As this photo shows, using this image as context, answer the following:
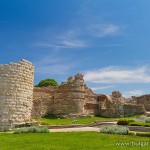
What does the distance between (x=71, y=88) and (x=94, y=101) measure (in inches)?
234

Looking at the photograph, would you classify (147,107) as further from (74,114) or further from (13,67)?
(13,67)

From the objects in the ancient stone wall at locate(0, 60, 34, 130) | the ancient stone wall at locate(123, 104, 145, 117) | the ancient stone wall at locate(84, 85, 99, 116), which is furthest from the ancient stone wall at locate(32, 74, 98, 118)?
the ancient stone wall at locate(0, 60, 34, 130)

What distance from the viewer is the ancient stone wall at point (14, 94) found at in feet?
81.4

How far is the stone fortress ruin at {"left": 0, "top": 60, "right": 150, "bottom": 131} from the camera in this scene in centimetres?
2506

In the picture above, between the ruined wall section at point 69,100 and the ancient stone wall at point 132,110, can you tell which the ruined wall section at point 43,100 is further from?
the ancient stone wall at point 132,110

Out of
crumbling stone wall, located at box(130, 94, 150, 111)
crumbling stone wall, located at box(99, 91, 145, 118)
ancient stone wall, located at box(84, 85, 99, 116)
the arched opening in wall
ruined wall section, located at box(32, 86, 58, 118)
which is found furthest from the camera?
crumbling stone wall, located at box(130, 94, 150, 111)

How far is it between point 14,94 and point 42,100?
13.4 m

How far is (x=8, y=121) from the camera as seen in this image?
975 inches

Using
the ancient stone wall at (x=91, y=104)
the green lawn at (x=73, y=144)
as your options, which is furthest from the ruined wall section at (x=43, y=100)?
the green lawn at (x=73, y=144)

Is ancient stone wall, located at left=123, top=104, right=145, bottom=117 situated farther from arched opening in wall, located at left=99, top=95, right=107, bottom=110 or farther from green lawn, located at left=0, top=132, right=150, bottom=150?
green lawn, located at left=0, top=132, right=150, bottom=150

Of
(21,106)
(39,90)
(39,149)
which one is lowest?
(39,149)

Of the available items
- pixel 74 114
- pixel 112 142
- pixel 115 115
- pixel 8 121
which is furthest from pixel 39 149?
pixel 115 115

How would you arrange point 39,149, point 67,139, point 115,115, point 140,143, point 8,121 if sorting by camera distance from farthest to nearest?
1. point 115,115
2. point 8,121
3. point 67,139
4. point 140,143
5. point 39,149

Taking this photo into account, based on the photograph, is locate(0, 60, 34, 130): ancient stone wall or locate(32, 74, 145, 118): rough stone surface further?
locate(32, 74, 145, 118): rough stone surface
